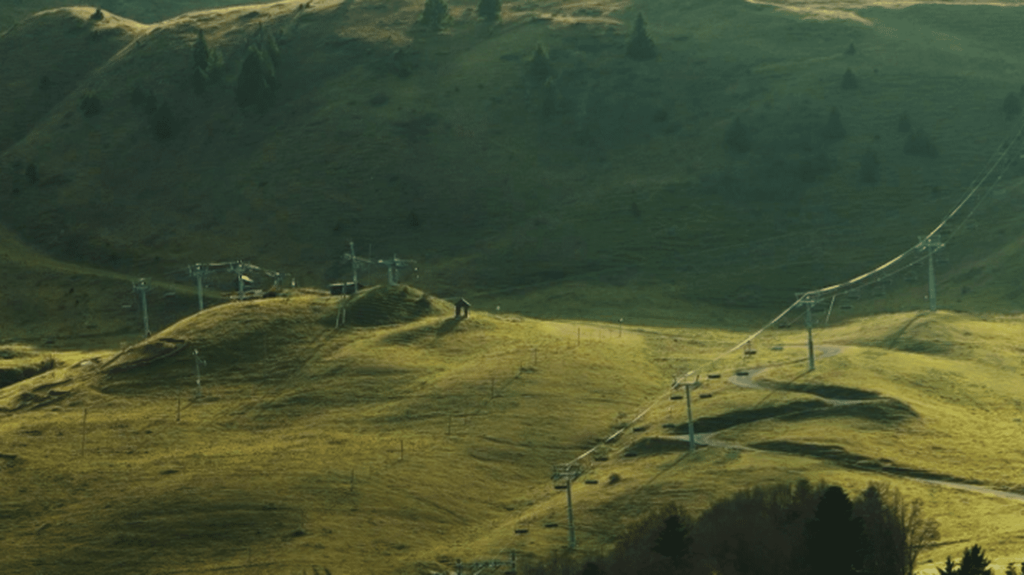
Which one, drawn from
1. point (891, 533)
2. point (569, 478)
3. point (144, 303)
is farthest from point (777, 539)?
point (144, 303)

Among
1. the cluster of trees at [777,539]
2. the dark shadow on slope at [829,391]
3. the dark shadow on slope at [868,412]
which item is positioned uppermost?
the cluster of trees at [777,539]

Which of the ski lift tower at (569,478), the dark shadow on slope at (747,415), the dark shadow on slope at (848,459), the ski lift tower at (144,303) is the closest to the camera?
the ski lift tower at (569,478)

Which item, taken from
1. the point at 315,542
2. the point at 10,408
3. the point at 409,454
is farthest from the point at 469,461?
the point at 10,408

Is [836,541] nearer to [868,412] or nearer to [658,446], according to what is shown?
[658,446]

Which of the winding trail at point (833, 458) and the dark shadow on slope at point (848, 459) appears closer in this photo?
the winding trail at point (833, 458)

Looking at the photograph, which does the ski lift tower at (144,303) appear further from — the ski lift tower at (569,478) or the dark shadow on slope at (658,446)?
the dark shadow on slope at (658,446)

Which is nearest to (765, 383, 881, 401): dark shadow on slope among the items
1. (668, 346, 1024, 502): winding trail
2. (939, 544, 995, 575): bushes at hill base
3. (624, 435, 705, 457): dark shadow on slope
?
(668, 346, 1024, 502): winding trail

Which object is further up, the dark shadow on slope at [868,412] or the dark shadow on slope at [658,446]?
the dark shadow on slope at [868,412]

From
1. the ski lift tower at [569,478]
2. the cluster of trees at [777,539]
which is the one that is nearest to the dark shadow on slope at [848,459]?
the cluster of trees at [777,539]
